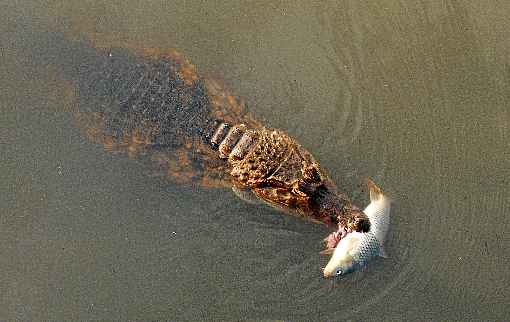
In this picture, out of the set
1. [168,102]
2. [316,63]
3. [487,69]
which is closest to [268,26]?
[316,63]

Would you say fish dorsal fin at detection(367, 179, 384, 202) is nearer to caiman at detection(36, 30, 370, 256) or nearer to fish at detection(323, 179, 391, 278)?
fish at detection(323, 179, 391, 278)

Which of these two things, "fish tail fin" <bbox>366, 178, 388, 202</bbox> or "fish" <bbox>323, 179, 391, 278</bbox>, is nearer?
"fish" <bbox>323, 179, 391, 278</bbox>

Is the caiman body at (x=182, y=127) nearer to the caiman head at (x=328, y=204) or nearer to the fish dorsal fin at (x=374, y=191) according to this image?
the caiman head at (x=328, y=204)

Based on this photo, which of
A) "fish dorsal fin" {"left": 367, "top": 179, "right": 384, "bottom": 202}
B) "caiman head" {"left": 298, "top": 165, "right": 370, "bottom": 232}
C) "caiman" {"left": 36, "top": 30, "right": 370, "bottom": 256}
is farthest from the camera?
"fish dorsal fin" {"left": 367, "top": 179, "right": 384, "bottom": 202}

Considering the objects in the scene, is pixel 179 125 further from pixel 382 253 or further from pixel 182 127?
pixel 382 253

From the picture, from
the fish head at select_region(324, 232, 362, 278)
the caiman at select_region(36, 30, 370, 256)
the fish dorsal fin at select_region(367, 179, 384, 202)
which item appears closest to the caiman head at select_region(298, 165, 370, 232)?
the caiman at select_region(36, 30, 370, 256)

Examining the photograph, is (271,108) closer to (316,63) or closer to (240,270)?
(316,63)
